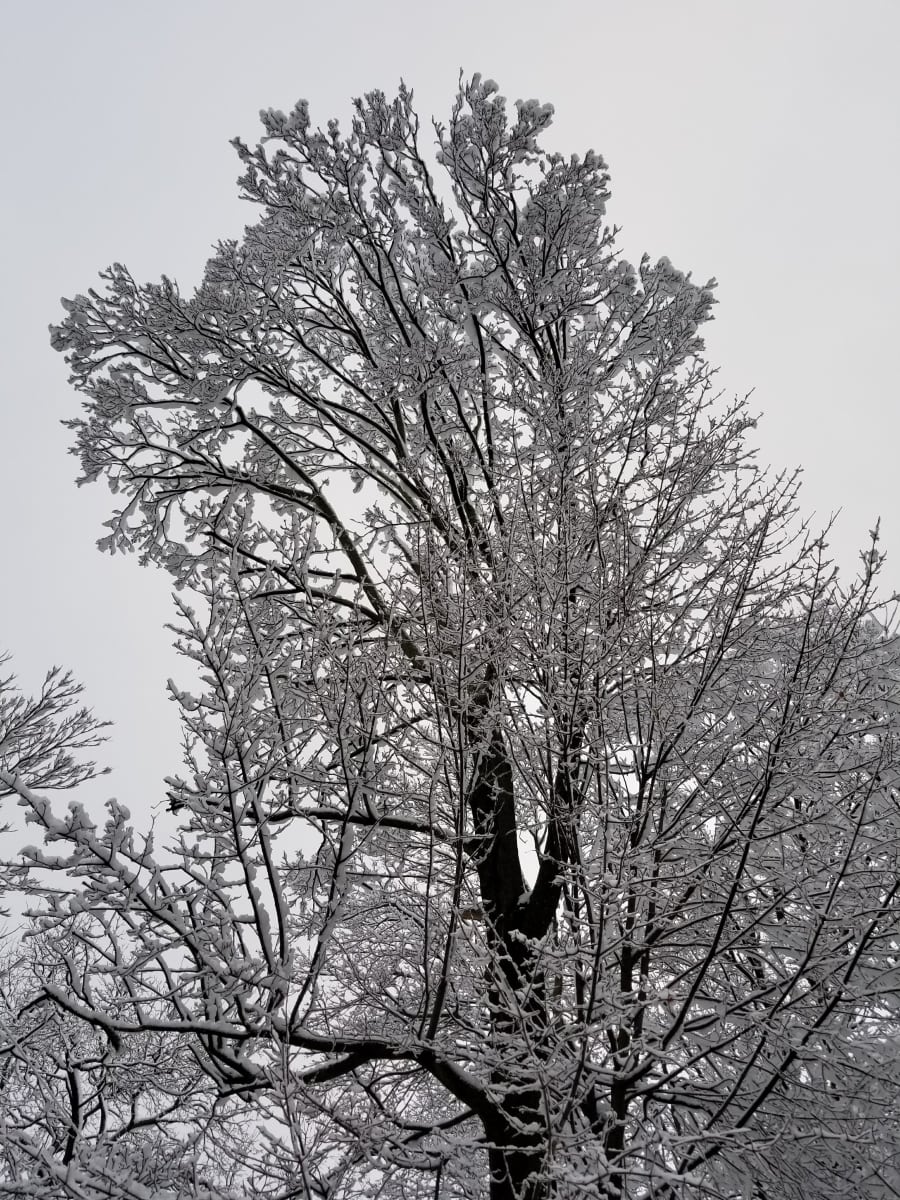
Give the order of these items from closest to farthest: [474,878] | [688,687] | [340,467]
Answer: [688,687] < [474,878] < [340,467]

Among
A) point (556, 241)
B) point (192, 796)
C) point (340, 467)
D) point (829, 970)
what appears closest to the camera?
point (192, 796)

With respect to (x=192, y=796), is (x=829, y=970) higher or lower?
lower

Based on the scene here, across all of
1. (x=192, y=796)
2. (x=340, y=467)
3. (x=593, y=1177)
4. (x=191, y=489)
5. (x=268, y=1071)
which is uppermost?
(x=340, y=467)

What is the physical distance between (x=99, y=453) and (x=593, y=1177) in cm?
613

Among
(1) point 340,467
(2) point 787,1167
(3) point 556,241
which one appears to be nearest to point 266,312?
(1) point 340,467

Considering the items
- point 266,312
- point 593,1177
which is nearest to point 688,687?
point 593,1177

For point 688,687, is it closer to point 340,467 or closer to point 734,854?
point 734,854

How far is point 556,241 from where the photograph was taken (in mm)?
6094

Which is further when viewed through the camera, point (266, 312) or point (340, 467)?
point (340, 467)

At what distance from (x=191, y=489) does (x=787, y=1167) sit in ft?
20.5

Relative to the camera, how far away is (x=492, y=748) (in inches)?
211

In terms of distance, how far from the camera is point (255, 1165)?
3.46 metres

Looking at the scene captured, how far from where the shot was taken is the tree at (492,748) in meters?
3.54

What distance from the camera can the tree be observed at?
3.54 meters
